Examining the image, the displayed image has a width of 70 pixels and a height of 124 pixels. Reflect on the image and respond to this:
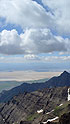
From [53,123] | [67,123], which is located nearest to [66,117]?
[67,123]

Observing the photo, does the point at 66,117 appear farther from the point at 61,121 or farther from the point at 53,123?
the point at 53,123

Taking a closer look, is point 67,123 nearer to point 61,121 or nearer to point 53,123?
point 61,121

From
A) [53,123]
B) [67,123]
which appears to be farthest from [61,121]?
[53,123]

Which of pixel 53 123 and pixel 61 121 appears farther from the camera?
pixel 53 123

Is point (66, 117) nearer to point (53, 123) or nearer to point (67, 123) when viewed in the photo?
point (67, 123)

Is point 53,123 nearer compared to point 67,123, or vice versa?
point 67,123
